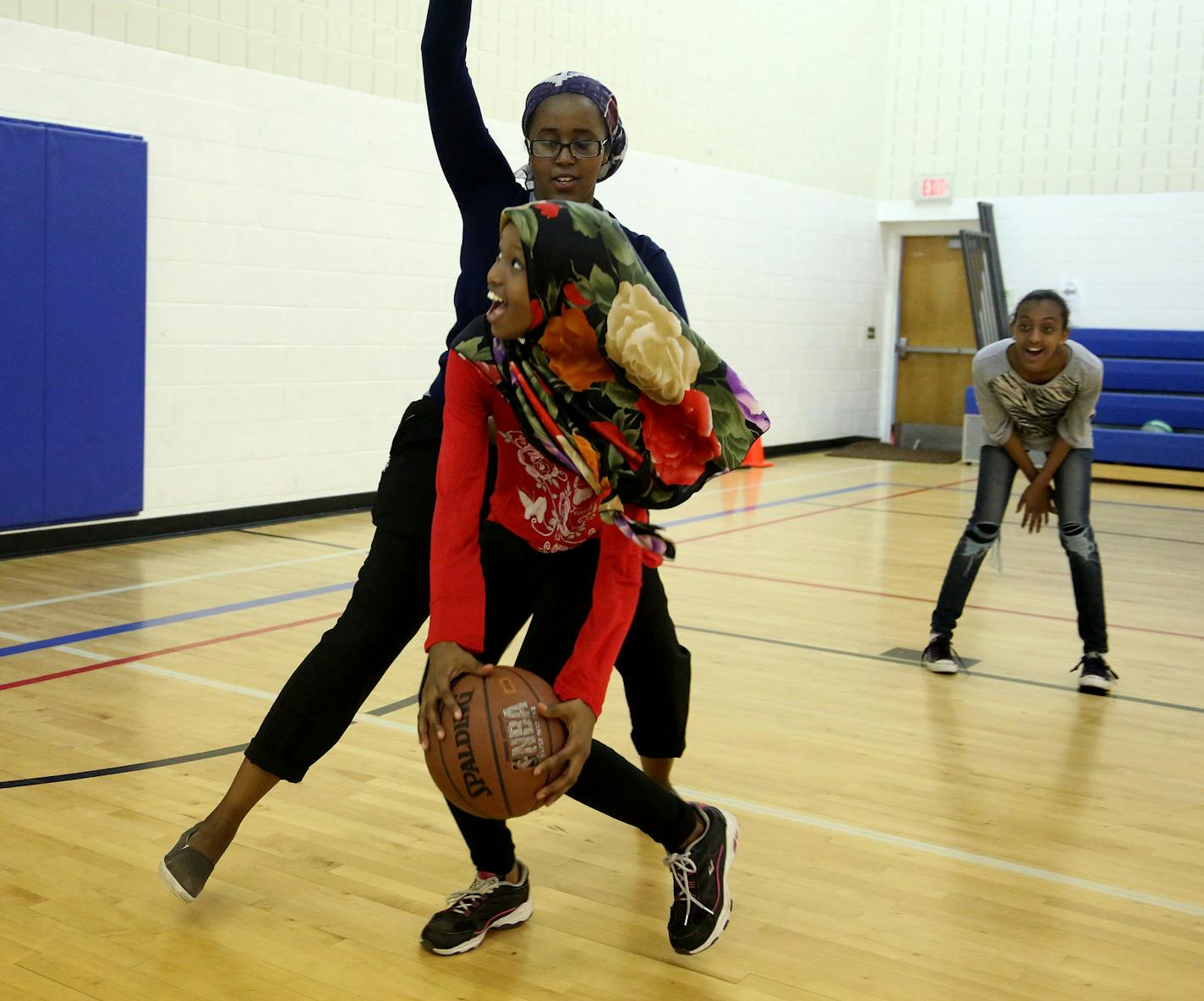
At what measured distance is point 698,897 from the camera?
7.00 feet

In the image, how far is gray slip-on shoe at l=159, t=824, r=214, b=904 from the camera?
2.18 meters

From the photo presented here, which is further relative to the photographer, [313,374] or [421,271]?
[421,271]

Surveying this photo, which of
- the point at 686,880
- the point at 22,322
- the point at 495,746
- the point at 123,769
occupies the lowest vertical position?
the point at 123,769

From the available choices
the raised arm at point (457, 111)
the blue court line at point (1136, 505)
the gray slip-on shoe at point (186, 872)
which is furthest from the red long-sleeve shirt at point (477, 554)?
the blue court line at point (1136, 505)

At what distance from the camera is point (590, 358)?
5.96 ft

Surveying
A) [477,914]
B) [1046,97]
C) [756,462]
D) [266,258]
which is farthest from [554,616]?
[1046,97]

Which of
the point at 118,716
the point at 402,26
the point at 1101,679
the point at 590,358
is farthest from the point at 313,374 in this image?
the point at 590,358

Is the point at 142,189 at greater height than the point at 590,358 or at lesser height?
greater

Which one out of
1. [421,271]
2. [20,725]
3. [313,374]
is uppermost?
[421,271]

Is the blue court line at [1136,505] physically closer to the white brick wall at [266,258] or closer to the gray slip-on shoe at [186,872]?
the white brick wall at [266,258]

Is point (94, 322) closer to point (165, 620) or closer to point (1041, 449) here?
point (165, 620)

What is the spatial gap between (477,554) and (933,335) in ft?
34.8

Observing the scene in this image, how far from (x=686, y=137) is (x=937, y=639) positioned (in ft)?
19.9

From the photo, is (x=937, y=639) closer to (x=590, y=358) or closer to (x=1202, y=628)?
(x=1202, y=628)
